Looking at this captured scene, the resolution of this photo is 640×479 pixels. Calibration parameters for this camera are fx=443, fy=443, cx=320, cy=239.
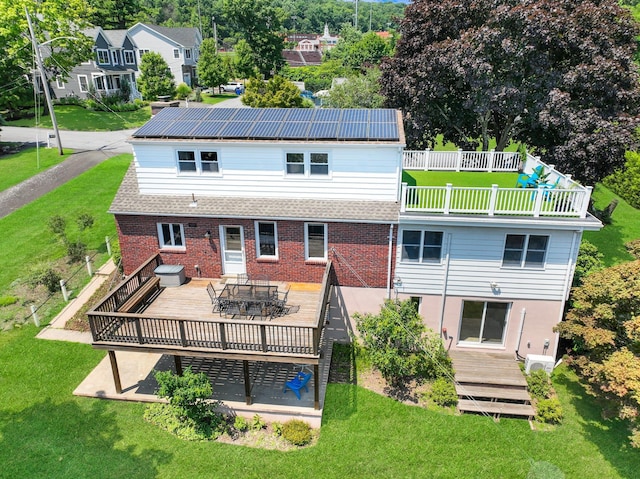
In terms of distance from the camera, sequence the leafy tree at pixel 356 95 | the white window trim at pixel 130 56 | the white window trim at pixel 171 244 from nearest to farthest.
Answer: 1. the white window trim at pixel 171 244
2. the leafy tree at pixel 356 95
3. the white window trim at pixel 130 56

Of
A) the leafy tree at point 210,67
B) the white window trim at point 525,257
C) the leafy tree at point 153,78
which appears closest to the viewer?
the white window trim at point 525,257

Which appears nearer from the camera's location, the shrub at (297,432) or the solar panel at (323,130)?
the shrub at (297,432)

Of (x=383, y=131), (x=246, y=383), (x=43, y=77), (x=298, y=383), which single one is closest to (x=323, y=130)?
(x=383, y=131)

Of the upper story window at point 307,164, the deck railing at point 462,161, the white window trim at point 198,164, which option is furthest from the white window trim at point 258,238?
the deck railing at point 462,161

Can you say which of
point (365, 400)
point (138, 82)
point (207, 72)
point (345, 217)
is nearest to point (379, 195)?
point (345, 217)

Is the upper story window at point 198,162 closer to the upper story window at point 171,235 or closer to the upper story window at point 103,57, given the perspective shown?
the upper story window at point 171,235
